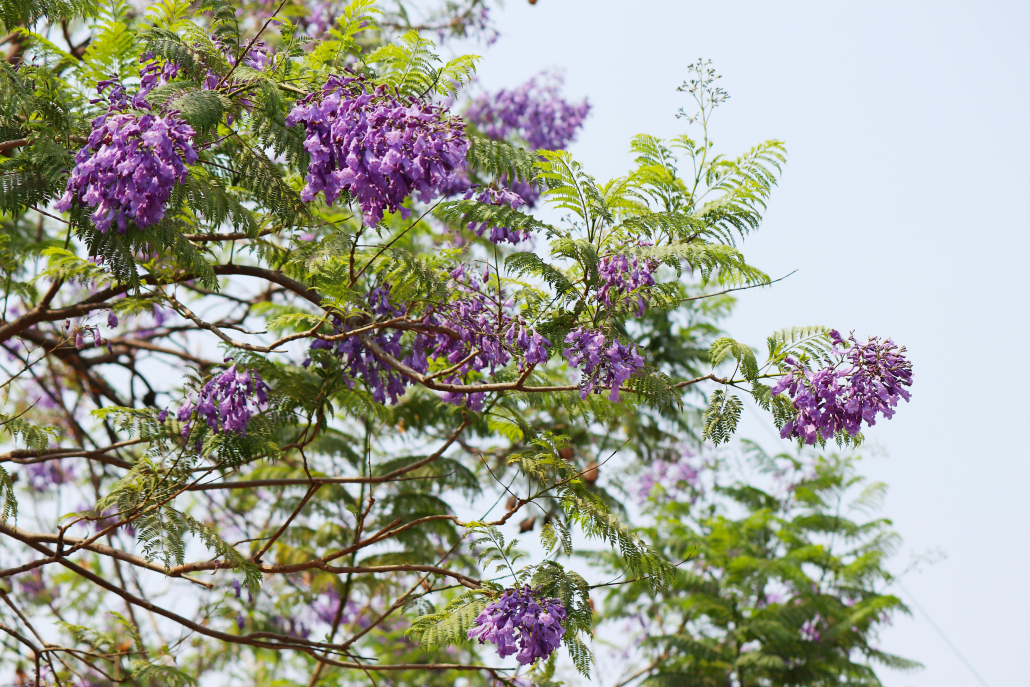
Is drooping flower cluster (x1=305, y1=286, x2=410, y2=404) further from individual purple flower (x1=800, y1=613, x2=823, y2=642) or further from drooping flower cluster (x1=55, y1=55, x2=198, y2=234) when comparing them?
individual purple flower (x1=800, y1=613, x2=823, y2=642)

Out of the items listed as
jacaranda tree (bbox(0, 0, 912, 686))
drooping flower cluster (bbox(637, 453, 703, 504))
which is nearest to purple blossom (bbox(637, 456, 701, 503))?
drooping flower cluster (bbox(637, 453, 703, 504))

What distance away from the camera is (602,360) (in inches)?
175

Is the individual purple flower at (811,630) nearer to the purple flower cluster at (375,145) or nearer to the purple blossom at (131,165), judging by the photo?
the purple flower cluster at (375,145)

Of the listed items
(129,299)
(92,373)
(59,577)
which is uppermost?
(59,577)

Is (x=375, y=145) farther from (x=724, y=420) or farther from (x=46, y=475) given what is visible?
(x=46, y=475)

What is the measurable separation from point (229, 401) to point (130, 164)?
181 centimetres

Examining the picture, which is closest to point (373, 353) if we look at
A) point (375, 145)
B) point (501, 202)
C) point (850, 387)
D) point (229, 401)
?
point (229, 401)

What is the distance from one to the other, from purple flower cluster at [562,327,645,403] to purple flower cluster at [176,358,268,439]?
156 centimetres

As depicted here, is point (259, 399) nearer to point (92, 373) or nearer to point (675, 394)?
point (675, 394)

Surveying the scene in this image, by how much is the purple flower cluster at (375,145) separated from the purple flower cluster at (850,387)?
1.79m

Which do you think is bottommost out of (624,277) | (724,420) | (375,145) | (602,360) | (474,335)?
(724,420)

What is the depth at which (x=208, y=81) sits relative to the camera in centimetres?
369

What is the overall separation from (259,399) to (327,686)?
427cm

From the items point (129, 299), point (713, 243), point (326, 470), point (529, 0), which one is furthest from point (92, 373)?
point (713, 243)
